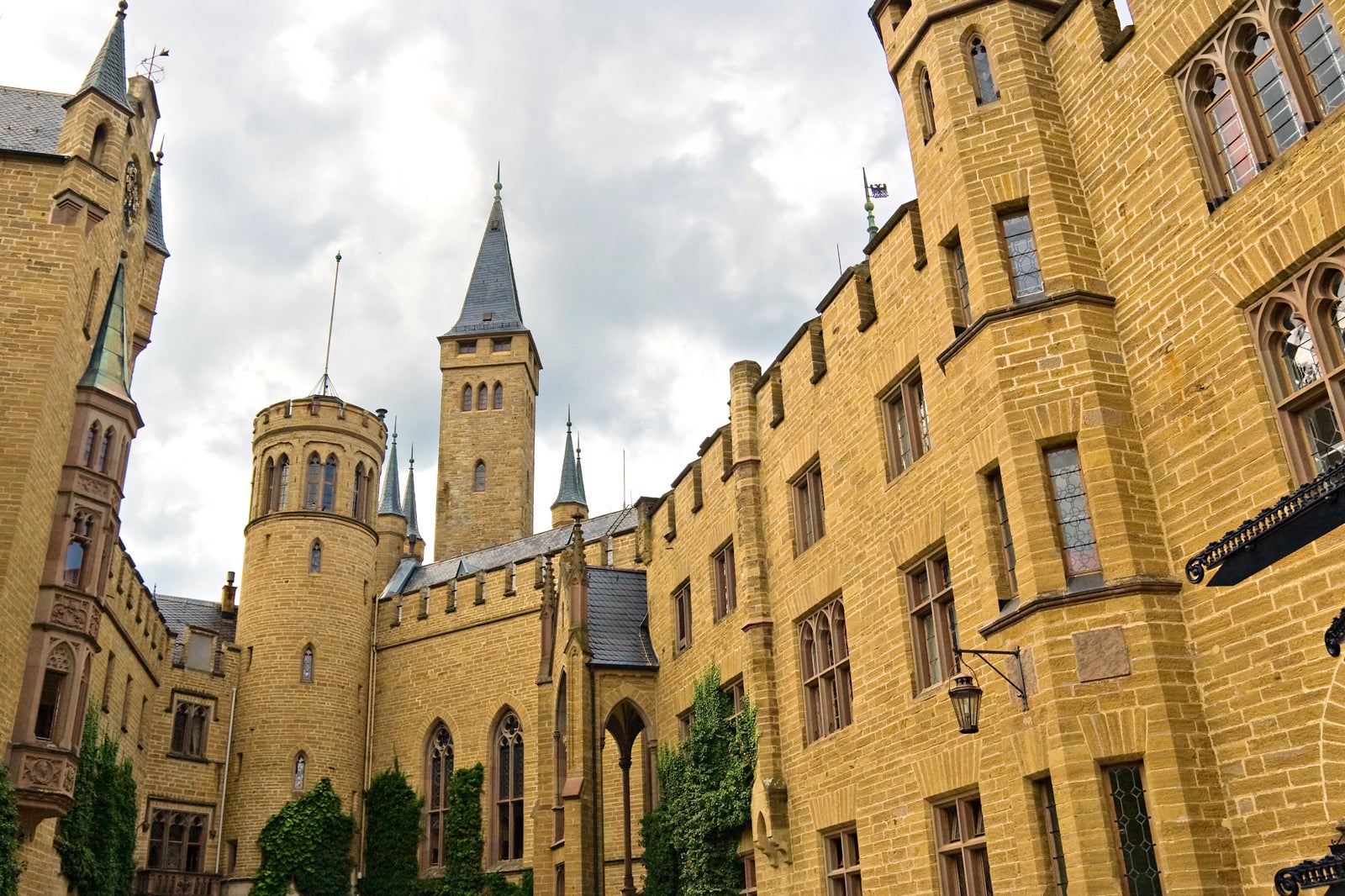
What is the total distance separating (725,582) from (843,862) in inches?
240

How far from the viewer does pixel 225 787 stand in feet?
107

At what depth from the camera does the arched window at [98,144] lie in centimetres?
2138

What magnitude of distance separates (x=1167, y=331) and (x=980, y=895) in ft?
18.9

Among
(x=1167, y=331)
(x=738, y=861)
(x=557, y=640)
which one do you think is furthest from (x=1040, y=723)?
(x=557, y=640)

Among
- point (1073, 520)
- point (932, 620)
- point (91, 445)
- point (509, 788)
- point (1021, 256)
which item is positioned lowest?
point (932, 620)

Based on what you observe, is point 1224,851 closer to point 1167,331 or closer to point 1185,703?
point 1185,703

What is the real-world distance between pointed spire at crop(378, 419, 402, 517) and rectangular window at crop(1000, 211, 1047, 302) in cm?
3943

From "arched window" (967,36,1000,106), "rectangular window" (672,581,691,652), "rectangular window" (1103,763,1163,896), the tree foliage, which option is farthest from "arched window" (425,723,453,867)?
"rectangular window" (1103,763,1163,896)

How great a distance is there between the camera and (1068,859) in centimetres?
932

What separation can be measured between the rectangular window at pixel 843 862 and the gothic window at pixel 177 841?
2216 centimetres

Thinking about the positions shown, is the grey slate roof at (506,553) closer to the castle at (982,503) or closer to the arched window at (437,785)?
the arched window at (437,785)

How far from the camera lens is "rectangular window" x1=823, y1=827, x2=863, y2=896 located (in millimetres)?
14242

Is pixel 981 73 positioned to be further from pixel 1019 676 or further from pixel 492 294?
pixel 492 294

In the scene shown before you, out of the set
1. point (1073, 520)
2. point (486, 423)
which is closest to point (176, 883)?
point (486, 423)
